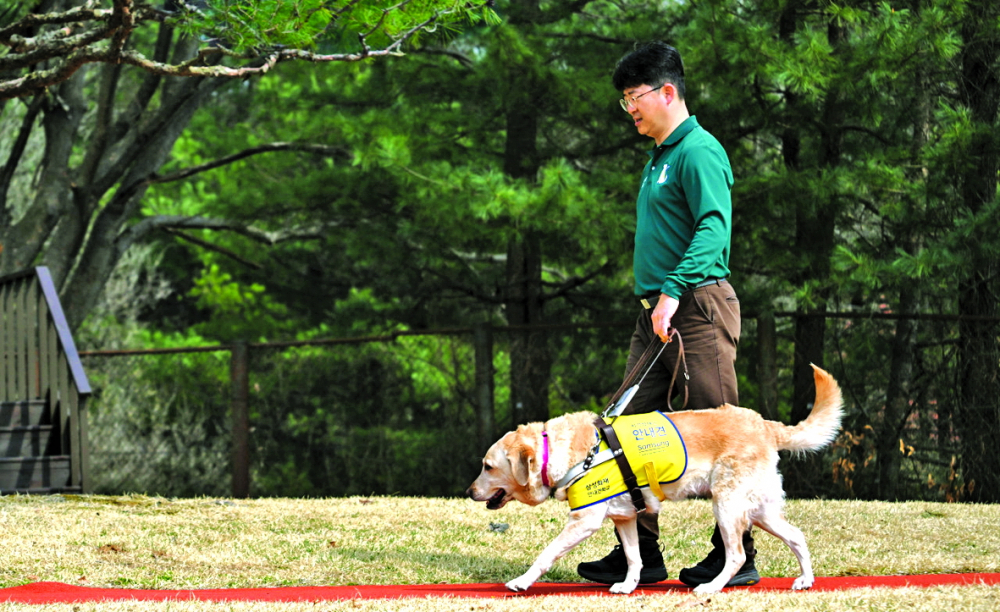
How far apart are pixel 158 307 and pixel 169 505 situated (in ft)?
52.3

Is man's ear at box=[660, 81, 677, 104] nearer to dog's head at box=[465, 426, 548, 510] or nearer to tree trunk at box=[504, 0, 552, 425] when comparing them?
dog's head at box=[465, 426, 548, 510]

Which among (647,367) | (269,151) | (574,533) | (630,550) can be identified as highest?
(269,151)

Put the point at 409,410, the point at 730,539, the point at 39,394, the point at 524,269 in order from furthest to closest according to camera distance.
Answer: the point at 524,269 → the point at 409,410 → the point at 39,394 → the point at 730,539

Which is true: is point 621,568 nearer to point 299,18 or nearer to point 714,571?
point 714,571

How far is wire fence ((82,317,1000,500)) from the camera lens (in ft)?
27.6

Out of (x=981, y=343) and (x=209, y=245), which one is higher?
(x=209, y=245)

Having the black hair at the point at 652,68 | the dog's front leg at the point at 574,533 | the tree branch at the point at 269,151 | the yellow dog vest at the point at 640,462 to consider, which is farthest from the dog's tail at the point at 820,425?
the tree branch at the point at 269,151

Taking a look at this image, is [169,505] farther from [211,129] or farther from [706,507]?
[211,129]

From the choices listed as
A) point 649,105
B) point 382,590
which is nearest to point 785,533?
point 382,590

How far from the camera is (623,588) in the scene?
404cm

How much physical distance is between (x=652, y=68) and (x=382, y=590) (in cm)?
250

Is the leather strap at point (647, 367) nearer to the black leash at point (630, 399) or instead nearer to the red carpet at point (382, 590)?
the black leash at point (630, 399)

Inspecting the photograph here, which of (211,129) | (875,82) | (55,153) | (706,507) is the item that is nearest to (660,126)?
(706,507)

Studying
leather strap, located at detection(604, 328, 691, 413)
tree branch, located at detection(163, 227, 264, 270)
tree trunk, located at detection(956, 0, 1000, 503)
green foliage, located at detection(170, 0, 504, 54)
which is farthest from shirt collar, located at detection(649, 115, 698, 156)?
tree branch, located at detection(163, 227, 264, 270)
